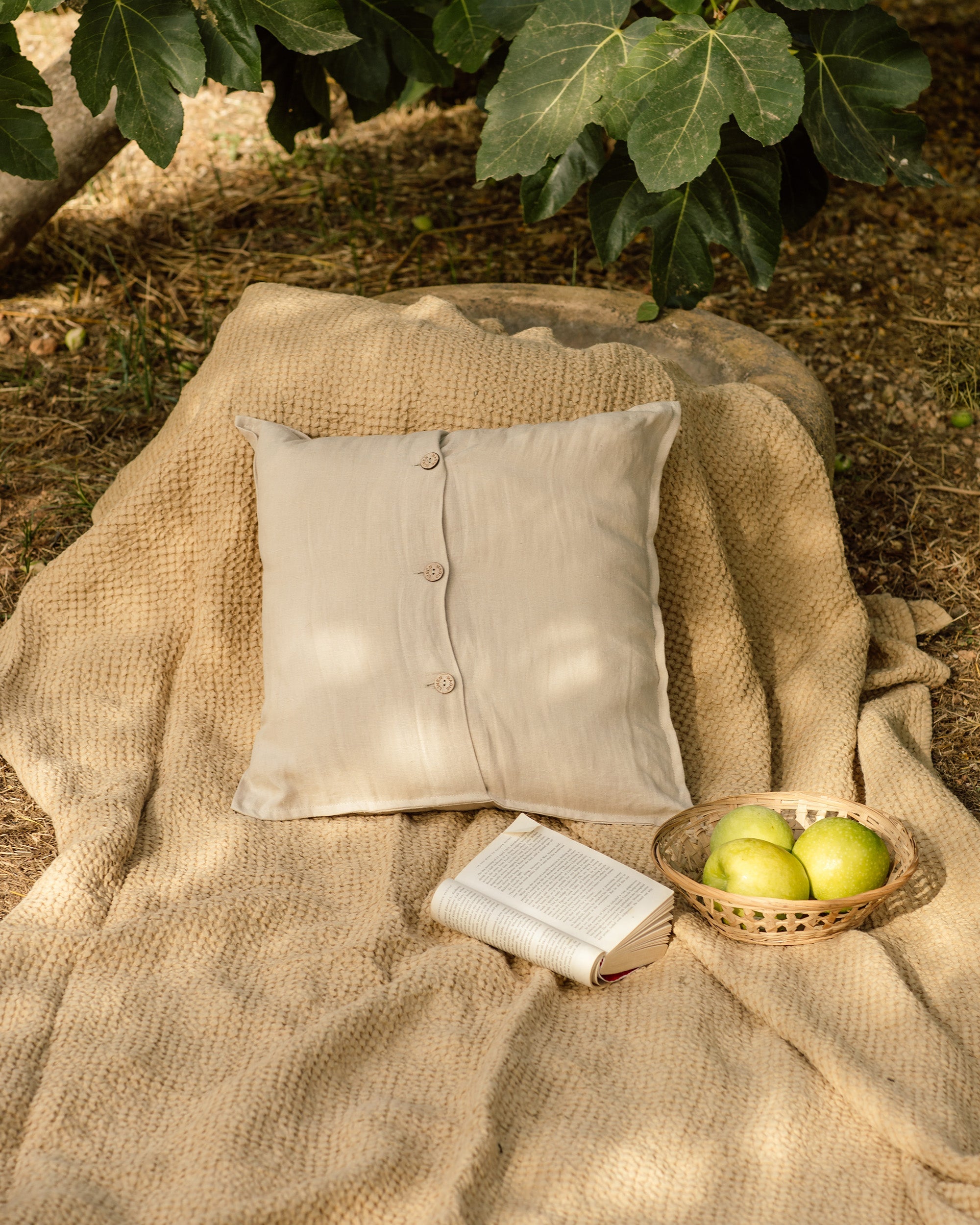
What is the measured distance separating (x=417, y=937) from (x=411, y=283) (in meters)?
2.04

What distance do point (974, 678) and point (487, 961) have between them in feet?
3.89

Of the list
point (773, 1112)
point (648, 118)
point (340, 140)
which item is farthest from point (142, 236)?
point (773, 1112)

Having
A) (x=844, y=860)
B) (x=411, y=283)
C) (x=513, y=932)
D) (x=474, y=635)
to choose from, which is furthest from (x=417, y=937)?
(x=411, y=283)

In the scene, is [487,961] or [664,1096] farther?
[487,961]

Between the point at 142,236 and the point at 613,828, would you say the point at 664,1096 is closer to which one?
the point at 613,828

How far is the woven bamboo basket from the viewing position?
149 centimetres

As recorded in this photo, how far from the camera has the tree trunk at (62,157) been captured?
8.95 ft

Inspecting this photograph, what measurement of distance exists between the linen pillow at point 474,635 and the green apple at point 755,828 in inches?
5.1

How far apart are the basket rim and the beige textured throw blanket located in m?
0.06

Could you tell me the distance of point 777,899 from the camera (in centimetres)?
148

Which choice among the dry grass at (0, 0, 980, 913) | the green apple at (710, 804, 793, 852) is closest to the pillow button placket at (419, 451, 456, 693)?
the green apple at (710, 804, 793, 852)

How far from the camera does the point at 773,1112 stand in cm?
132

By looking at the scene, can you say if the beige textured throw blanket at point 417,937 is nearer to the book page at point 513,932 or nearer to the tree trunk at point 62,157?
the book page at point 513,932

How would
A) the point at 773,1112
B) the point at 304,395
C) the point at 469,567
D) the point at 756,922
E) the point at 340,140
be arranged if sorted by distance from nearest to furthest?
the point at 773,1112
the point at 756,922
the point at 469,567
the point at 304,395
the point at 340,140
